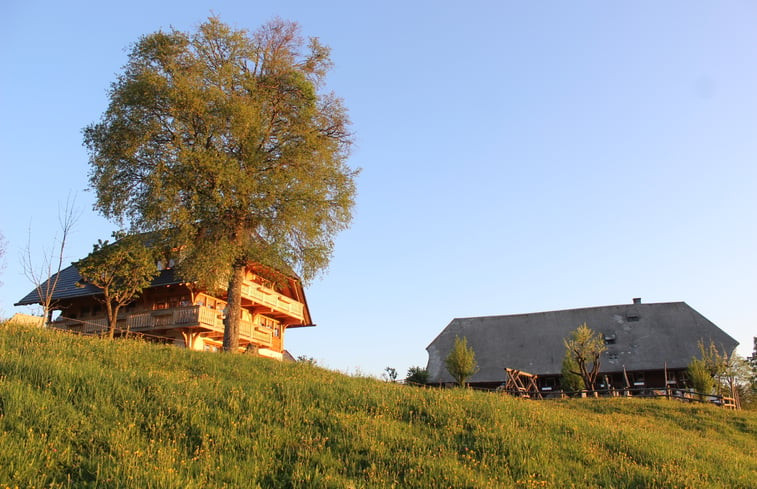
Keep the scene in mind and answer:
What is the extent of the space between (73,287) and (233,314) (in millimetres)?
16242

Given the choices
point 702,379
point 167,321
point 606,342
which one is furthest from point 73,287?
point 606,342

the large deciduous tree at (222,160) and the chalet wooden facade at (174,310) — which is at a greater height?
the large deciduous tree at (222,160)

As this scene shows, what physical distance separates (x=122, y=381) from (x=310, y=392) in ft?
13.4

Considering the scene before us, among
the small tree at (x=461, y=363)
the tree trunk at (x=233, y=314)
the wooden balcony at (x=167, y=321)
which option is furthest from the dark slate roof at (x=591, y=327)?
the tree trunk at (x=233, y=314)

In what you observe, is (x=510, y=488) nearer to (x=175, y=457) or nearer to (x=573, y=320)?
(x=175, y=457)

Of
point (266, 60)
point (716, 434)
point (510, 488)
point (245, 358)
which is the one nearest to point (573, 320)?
point (716, 434)

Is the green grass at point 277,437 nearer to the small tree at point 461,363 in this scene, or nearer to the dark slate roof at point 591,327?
the small tree at point 461,363

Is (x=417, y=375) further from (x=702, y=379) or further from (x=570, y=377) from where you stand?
(x=702, y=379)

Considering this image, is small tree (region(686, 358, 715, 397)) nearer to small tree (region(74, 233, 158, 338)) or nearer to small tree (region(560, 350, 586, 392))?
small tree (region(560, 350, 586, 392))

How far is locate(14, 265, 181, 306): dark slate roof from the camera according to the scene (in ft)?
117

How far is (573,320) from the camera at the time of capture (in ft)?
181

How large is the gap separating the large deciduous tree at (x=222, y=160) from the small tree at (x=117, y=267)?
302 centimetres

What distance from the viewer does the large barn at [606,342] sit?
4859 centimetres

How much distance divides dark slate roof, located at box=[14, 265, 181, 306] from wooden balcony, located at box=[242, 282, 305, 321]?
466 cm
